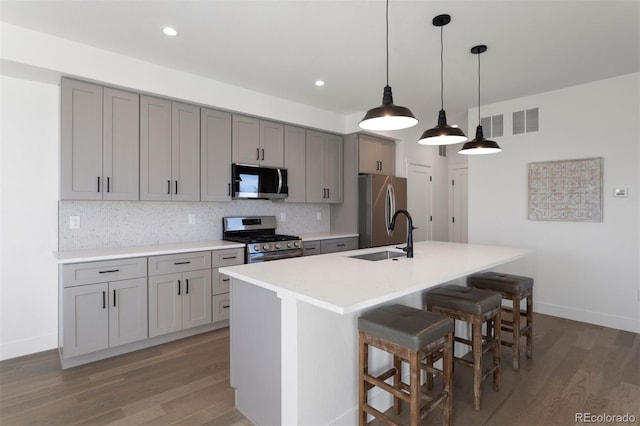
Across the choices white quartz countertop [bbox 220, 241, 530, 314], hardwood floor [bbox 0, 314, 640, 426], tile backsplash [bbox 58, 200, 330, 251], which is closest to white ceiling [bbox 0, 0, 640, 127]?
tile backsplash [bbox 58, 200, 330, 251]

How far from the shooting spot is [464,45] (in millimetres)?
2803

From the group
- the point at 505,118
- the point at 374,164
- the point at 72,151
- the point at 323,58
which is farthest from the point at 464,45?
the point at 72,151

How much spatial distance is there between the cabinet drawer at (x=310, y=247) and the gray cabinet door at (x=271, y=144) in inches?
41.1

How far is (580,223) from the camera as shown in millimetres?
3742

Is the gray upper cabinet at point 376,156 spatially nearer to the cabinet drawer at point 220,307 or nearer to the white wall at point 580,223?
the white wall at point 580,223

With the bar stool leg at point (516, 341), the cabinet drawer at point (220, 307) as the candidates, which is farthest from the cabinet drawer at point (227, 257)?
the bar stool leg at point (516, 341)

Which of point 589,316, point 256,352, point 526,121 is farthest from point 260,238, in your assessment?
point 589,316

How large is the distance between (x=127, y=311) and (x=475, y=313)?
2734 millimetres

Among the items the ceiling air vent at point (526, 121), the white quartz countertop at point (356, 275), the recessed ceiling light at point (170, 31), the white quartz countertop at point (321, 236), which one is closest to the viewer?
the white quartz countertop at point (356, 275)

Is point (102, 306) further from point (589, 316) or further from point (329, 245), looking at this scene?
point (589, 316)

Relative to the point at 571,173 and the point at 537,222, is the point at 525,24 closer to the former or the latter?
the point at 571,173

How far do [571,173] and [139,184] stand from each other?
4528 mm

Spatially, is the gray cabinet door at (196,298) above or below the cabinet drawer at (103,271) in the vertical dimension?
below

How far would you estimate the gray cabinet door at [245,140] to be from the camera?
3.84m
